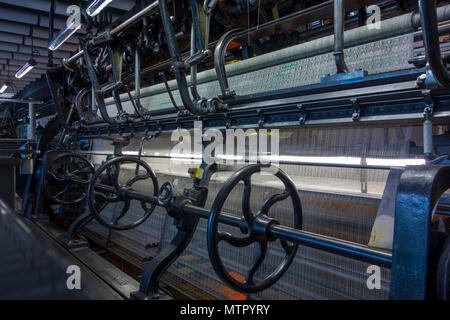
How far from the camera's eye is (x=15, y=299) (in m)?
0.36

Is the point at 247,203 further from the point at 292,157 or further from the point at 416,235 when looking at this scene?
the point at 292,157

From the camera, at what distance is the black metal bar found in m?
1.06

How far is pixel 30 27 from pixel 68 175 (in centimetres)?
481

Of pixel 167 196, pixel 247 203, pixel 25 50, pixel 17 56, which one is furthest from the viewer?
pixel 17 56

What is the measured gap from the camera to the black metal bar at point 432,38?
1.06 meters

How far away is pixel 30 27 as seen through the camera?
6.69 metres

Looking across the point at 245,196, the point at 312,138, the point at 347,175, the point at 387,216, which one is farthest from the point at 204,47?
the point at 387,216

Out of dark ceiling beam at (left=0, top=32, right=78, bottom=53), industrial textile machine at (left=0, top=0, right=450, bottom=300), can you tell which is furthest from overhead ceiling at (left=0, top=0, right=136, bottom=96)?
industrial textile machine at (left=0, top=0, right=450, bottom=300)

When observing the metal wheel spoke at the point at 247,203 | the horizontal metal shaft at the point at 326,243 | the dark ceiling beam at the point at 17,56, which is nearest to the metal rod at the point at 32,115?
the dark ceiling beam at the point at 17,56

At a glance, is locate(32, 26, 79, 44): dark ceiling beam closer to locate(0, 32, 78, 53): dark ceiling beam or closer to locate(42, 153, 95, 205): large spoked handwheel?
locate(0, 32, 78, 53): dark ceiling beam

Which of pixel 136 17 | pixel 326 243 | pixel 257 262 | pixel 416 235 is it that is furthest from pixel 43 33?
pixel 416 235

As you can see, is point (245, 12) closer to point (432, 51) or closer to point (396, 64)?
point (396, 64)
